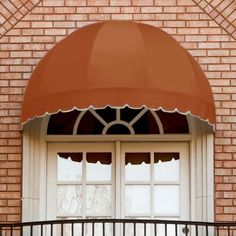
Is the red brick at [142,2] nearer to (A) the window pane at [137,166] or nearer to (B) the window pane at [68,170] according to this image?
(A) the window pane at [137,166]

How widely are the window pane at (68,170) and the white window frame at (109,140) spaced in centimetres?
19

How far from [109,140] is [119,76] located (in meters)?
1.39

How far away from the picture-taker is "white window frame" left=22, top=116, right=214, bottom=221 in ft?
31.7

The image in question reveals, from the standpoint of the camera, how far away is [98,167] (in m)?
10.0

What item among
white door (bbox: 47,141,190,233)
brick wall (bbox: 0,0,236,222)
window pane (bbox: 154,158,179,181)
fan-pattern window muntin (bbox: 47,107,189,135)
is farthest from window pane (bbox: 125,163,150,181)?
brick wall (bbox: 0,0,236,222)

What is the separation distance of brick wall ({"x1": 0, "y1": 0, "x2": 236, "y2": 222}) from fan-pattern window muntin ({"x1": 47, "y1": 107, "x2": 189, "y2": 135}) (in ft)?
1.72

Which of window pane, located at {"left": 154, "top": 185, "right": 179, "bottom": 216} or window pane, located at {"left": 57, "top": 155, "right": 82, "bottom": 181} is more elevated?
window pane, located at {"left": 57, "top": 155, "right": 82, "bottom": 181}

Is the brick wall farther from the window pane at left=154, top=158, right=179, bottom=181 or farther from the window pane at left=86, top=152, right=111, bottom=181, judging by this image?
the window pane at left=86, top=152, right=111, bottom=181

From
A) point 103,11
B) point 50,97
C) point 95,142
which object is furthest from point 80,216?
point 103,11

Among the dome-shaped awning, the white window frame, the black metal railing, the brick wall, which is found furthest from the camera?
the brick wall

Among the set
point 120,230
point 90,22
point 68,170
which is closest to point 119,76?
point 90,22

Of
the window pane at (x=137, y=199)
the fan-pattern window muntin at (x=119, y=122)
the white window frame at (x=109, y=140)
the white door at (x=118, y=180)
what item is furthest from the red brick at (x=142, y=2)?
the window pane at (x=137, y=199)

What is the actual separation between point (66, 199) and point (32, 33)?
6.84 feet

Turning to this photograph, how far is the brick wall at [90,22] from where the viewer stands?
9.77 metres
